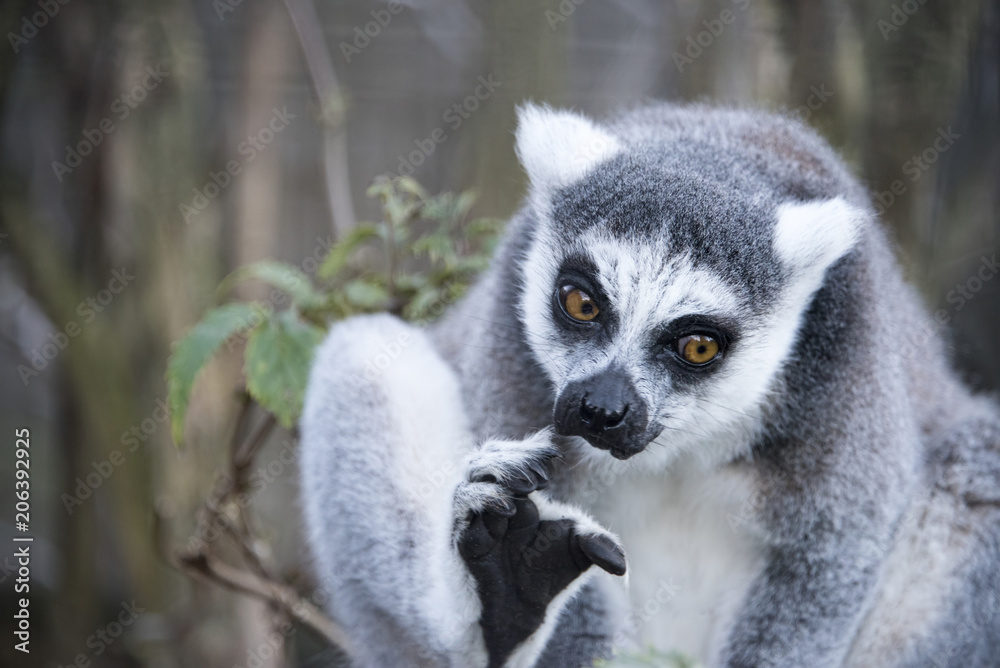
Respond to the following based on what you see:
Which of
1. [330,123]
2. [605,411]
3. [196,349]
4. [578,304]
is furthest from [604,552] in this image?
[330,123]

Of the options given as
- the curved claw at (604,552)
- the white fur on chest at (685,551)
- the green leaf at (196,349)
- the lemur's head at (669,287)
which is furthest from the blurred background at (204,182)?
the curved claw at (604,552)

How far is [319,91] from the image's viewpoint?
14.0 ft

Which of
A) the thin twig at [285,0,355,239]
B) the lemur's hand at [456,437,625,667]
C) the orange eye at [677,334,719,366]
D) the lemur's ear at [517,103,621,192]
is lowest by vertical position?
the lemur's hand at [456,437,625,667]

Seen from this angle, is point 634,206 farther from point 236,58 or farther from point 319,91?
point 236,58

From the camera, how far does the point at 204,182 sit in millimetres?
5477

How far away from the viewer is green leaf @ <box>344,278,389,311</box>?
11.5 ft

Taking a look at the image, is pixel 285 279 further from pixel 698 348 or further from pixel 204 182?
pixel 204 182

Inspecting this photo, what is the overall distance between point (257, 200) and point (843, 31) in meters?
3.70

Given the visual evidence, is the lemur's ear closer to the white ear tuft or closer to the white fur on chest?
the white ear tuft

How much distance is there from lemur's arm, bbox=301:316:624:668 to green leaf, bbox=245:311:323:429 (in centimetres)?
17

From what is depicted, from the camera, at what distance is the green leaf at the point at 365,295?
138 inches

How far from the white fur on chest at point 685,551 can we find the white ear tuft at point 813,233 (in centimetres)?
82

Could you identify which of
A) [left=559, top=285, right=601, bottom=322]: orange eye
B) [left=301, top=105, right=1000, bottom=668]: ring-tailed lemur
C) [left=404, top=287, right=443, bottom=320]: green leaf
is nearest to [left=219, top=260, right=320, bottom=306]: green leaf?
[left=301, top=105, right=1000, bottom=668]: ring-tailed lemur

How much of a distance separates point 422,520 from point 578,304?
994mm
